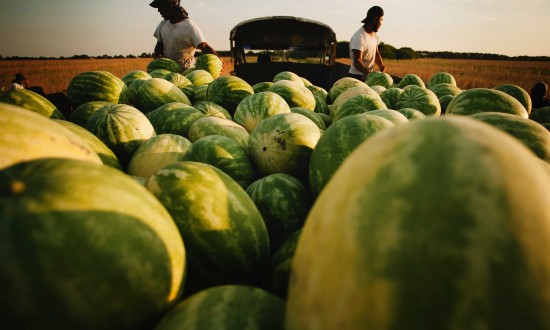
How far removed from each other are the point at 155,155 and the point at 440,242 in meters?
1.99

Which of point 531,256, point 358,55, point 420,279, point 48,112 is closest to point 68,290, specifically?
point 420,279

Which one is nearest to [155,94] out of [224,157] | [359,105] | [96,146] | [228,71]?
[96,146]

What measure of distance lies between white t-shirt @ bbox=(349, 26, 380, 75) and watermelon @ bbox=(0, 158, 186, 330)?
6.78m

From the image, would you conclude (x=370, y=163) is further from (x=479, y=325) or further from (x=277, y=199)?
(x=277, y=199)

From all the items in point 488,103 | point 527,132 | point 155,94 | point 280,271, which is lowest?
point 280,271

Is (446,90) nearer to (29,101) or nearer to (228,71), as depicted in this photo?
(29,101)

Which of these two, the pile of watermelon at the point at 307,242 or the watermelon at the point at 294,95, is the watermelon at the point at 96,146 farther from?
the watermelon at the point at 294,95

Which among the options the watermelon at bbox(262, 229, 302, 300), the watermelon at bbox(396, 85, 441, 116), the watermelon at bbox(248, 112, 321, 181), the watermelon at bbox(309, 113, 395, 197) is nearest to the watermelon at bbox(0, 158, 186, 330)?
the watermelon at bbox(262, 229, 302, 300)

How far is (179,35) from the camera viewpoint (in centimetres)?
643

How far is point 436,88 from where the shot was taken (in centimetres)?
482

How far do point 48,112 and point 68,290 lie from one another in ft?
7.65

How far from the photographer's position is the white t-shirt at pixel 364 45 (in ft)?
22.1

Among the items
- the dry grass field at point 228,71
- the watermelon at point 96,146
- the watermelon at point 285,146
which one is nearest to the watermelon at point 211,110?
the watermelon at point 285,146

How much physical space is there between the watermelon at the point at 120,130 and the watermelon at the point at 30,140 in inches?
49.6
